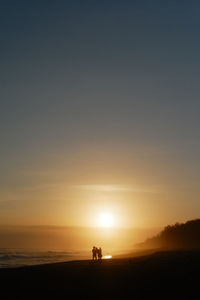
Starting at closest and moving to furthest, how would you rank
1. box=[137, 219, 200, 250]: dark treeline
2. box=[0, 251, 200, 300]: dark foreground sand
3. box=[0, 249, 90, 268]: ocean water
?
box=[0, 251, 200, 300]: dark foreground sand
box=[0, 249, 90, 268]: ocean water
box=[137, 219, 200, 250]: dark treeline

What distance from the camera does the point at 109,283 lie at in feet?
86.1

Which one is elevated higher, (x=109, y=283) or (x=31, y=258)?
(x=31, y=258)

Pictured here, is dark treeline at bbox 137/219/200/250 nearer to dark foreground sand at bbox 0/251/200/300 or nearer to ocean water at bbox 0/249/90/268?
ocean water at bbox 0/249/90/268

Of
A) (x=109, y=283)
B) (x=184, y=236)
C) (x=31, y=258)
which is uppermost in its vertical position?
(x=184, y=236)

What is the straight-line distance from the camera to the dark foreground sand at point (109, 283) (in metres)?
23.5

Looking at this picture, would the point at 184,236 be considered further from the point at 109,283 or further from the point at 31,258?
the point at 109,283

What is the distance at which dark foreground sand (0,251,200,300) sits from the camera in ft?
77.0

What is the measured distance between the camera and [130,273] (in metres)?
29.0

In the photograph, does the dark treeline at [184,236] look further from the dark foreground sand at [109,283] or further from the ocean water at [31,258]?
the dark foreground sand at [109,283]

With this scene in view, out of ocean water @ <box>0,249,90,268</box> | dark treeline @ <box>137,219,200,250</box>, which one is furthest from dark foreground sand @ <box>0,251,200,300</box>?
dark treeline @ <box>137,219,200,250</box>

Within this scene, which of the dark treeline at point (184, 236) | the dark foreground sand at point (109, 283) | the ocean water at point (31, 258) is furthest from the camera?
the dark treeline at point (184, 236)

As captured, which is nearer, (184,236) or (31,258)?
(184,236)

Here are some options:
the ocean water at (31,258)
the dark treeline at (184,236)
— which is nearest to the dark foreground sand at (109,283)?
the ocean water at (31,258)

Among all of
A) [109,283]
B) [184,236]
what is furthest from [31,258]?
[109,283]
